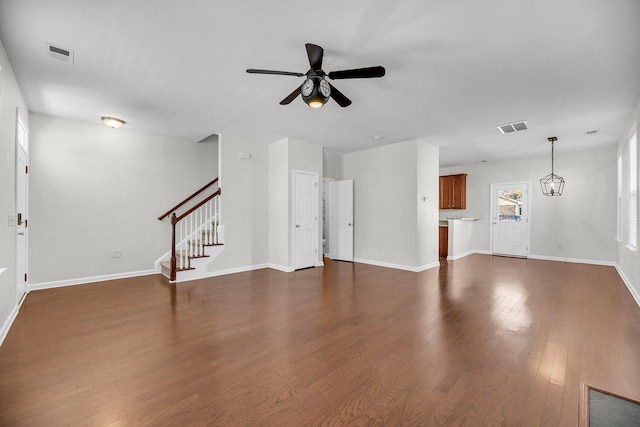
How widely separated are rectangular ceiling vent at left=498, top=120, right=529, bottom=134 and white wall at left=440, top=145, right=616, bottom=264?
1.72m

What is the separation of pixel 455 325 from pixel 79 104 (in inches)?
224

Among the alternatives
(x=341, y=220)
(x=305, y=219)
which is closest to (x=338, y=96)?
(x=305, y=219)

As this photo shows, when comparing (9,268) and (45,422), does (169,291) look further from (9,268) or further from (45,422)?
(45,422)

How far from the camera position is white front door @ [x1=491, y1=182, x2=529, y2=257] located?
25.5 feet

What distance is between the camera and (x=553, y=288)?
4.66 meters

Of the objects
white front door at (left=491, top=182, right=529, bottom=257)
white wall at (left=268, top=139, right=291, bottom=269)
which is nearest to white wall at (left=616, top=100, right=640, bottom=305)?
white front door at (left=491, top=182, right=529, bottom=257)

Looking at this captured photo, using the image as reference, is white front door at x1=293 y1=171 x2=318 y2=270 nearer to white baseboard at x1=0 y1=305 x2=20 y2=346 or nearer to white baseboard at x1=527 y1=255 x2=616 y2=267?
white baseboard at x1=0 y1=305 x2=20 y2=346

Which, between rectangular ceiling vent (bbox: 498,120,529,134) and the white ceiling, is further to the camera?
rectangular ceiling vent (bbox: 498,120,529,134)

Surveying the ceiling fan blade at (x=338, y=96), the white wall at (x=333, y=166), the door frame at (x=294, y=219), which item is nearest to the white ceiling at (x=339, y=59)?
the ceiling fan blade at (x=338, y=96)

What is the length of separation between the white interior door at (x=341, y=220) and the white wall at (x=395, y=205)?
0.15 metres

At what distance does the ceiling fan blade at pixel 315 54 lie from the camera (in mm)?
2412

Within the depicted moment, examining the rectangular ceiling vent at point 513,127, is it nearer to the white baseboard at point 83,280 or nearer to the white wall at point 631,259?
the white wall at point 631,259

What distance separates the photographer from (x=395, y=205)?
6.26 meters

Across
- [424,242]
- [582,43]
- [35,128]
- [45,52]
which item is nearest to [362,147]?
[424,242]
